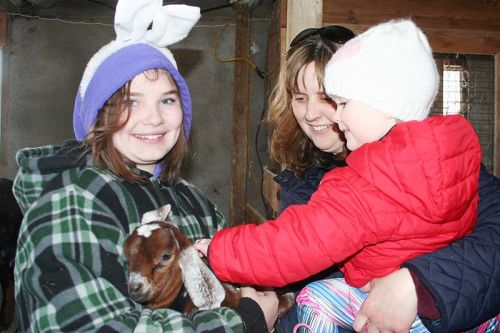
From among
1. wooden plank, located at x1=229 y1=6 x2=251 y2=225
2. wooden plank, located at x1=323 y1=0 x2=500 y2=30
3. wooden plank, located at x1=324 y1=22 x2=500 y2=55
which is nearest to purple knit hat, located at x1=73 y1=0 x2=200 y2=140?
wooden plank, located at x1=323 y1=0 x2=500 y2=30

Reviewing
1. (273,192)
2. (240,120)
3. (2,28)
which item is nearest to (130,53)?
(273,192)

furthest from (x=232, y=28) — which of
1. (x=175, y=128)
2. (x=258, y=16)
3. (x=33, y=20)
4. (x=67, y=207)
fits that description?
(x=67, y=207)

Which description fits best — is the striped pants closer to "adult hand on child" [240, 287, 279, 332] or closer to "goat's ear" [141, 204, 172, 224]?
"adult hand on child" [240, 287, 279, 332]

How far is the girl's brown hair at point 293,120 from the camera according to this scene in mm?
1504

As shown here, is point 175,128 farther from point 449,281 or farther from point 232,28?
point 232,28

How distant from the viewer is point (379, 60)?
1062 millimetres

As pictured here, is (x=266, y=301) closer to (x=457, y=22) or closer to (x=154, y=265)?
(x=154, y=265)

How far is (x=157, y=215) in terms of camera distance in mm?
1051

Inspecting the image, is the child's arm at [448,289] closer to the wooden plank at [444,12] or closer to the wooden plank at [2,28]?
the wooden plank at [444,12]

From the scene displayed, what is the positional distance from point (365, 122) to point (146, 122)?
0.60m

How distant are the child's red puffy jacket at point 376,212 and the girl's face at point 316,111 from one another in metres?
0.47

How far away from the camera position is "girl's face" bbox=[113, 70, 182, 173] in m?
1.16

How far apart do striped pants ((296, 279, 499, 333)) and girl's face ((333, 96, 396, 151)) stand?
42cm

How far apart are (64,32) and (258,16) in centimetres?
237
